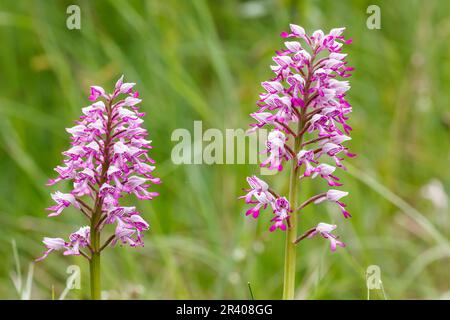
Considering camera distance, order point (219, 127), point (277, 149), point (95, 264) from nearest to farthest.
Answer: point (277, 149)
point (95, 264)
point (219, 127)

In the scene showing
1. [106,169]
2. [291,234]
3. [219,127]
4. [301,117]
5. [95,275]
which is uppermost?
[219,127]

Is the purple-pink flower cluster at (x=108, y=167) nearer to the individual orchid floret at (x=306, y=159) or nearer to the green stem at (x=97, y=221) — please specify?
the green stem at (x=97, y=221)

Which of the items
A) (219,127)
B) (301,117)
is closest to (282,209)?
(301,117)

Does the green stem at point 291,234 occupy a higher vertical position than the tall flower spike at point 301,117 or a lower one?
lower

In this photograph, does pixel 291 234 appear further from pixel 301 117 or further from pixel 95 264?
pixel 95 264

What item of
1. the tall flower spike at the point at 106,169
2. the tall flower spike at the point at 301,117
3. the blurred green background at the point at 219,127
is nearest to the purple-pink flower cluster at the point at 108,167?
the tall flower spike at the point at 106,169
